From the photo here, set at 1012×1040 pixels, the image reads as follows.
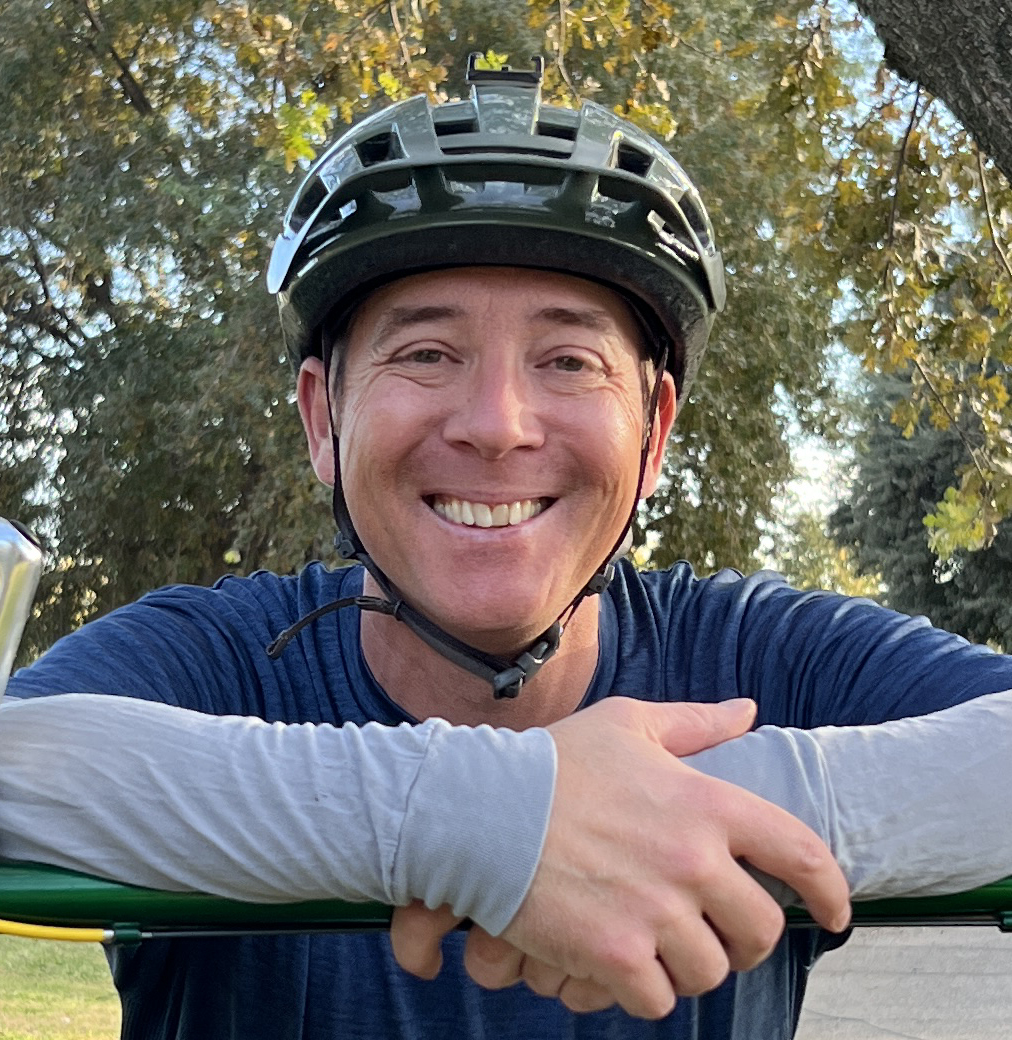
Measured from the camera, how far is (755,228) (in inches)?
691

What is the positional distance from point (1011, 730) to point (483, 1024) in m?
0.96

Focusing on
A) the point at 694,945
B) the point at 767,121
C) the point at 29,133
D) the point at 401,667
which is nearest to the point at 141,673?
the point at 401,667

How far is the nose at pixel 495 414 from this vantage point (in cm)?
241

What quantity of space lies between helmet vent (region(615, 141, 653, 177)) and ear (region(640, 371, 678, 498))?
1.35ft

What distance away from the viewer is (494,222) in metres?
2.52

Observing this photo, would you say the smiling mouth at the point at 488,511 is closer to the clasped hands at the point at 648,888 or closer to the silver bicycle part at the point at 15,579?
the clasped hands at the point at 648,888

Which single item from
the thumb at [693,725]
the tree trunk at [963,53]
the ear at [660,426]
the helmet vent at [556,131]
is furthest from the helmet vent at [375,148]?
the tree trunk at [963,53]

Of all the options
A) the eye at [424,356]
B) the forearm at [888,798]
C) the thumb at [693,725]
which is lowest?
the forearm at [888,798]

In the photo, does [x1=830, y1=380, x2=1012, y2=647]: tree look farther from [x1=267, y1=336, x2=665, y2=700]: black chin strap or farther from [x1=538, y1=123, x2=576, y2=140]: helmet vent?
[x1=267, y1=336, x2=665, y2=700]: black chin strap

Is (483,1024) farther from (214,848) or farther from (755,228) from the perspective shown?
(755,228)

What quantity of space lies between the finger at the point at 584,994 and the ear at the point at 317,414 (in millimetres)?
1505

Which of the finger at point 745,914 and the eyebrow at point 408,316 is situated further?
the eyebrow at point 408,316

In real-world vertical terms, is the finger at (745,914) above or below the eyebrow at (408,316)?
below

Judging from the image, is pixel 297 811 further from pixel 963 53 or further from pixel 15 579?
pixel 963 53
